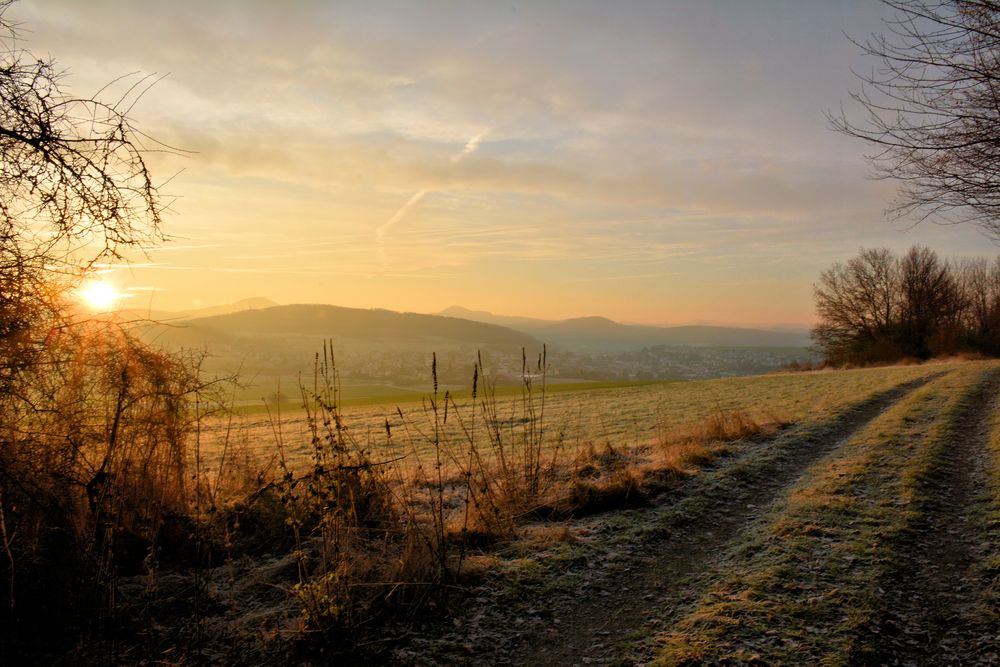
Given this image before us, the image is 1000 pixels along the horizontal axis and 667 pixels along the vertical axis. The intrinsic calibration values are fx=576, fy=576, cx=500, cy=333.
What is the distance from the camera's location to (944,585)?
17.7 ft

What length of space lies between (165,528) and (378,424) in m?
17.6

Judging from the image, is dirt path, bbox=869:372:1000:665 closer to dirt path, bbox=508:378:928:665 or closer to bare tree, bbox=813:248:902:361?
dirt path, bbox=508:378:928:665

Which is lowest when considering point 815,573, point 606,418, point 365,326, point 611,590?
point 606,418

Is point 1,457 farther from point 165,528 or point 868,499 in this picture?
point 868,499

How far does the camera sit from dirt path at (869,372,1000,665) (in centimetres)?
435

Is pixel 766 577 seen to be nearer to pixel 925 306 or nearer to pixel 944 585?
pixel 944 585

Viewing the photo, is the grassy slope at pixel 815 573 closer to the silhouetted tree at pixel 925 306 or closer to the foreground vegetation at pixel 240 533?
the foreground vegetation at pixel 240 533

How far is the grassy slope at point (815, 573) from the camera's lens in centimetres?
443

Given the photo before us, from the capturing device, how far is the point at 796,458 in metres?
11.3

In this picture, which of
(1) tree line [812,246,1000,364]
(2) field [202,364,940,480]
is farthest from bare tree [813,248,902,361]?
(2) field [202,364,940,480]

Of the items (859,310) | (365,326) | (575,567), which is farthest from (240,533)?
(365,326)

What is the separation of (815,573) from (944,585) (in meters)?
1.08

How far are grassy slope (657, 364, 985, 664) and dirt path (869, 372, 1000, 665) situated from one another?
16 cm

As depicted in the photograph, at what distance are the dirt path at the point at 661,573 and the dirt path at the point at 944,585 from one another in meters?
1.61
